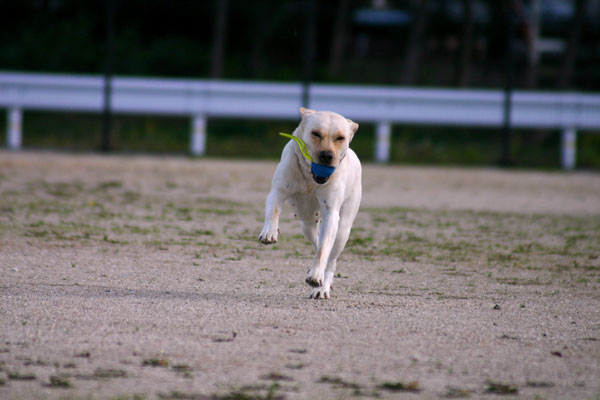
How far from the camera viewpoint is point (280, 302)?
5.38 m

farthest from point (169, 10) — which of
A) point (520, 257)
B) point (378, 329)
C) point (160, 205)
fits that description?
point (378, 329)

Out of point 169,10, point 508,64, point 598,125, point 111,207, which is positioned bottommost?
point 111,207

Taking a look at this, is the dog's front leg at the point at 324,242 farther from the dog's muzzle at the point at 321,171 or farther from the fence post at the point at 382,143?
the fence post at the point at 382,143

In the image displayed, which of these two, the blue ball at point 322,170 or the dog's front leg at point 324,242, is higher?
the blue ball at point 322,170

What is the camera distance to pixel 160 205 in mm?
10172

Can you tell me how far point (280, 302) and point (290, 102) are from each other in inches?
485

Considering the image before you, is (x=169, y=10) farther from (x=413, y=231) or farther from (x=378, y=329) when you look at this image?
(x=378, y=329)

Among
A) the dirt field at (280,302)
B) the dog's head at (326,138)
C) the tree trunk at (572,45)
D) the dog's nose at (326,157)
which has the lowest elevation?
the dirt field at (280,302)

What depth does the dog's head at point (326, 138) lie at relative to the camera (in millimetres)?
5188

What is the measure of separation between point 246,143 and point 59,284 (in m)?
14.7

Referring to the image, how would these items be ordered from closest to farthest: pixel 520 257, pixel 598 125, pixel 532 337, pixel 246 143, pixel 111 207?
pixel 532 337 < pixel 520 257 < pixel 111 207 < pixel 598 125 < pixel 246 143

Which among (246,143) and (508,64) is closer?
→ (508,64)

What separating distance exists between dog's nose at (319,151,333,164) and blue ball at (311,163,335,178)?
1.2 inches

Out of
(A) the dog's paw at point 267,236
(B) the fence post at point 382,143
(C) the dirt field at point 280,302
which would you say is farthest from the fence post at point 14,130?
(A) the dog's paw at point 267,236
